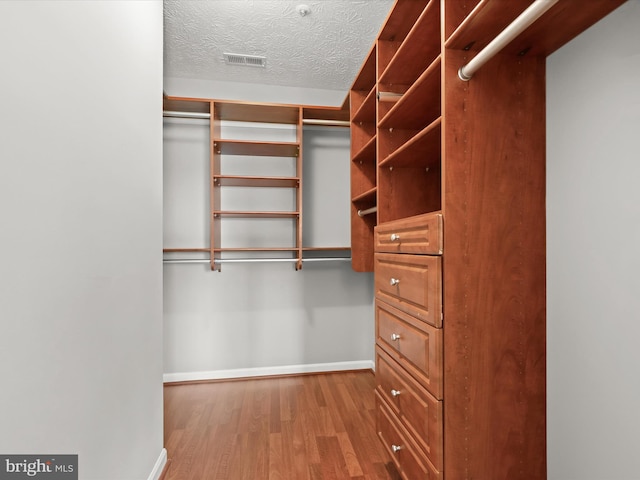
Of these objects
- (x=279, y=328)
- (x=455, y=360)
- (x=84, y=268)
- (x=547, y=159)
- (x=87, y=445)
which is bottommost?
(x=279, y=328)

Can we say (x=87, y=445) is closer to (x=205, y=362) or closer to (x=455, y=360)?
(x=455, y=360)

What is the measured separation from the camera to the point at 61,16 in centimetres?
81

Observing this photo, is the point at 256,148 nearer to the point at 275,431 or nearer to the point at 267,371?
the point at 267,371

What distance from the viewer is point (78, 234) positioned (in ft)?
2.94

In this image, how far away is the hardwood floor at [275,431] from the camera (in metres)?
1.61

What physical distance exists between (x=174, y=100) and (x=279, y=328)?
2174 mm

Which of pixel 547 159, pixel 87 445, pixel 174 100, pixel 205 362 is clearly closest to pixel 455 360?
pixel 547 159

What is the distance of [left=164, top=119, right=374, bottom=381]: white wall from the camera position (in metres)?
2.70

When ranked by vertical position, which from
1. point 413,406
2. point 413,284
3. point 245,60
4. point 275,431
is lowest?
point 275,431

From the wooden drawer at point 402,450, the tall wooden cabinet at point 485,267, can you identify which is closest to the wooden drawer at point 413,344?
the tall wooden cabinet at point 485,267

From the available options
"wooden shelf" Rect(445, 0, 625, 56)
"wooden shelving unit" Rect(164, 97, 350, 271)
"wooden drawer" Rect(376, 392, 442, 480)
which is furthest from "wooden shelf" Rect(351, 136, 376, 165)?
"wooden drawer" Rect(376, 392, 442, 480)

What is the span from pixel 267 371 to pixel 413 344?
1986mm

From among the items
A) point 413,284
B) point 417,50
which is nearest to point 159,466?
point 413,284

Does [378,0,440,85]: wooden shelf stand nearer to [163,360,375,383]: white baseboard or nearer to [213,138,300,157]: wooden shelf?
[213,138,300,157]: wooden shelf
